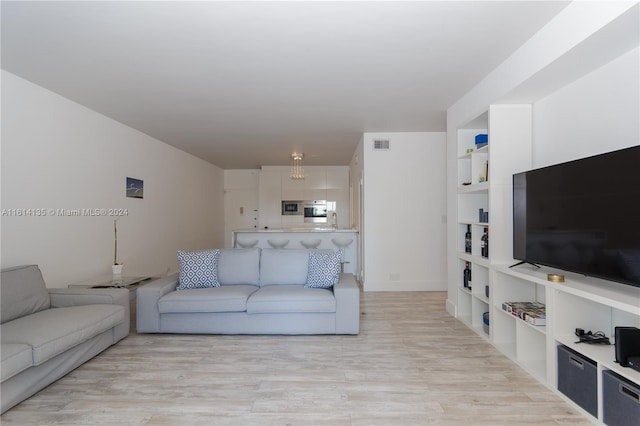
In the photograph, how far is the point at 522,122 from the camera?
300cm

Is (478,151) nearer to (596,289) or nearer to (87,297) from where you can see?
(596,289)

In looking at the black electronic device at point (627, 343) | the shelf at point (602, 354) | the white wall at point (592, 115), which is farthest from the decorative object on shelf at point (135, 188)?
the black electronic device at point (627, 343)

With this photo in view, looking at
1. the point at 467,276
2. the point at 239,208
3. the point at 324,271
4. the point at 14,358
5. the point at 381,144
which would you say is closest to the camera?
the point at 14,358

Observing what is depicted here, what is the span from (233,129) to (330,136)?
1.55m

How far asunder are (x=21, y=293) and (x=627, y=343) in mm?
4128

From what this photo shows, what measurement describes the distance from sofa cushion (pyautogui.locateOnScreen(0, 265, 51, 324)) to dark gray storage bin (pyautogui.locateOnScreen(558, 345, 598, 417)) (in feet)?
13.0

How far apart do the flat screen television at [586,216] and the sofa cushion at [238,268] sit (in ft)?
8.68

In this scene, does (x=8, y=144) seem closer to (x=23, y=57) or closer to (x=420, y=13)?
(x=23, y=57)

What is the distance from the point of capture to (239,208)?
8.79 metres

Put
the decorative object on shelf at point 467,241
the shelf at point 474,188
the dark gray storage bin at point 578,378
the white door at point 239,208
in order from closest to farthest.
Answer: the dark gray storage bin at point 578,378, the shelf at point 474,188, the decorative object on shelf at point 467,241, the white door at point 239,208

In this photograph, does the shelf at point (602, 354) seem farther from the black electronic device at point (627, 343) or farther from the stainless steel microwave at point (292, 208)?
the stainless steel microwave at point (292, 208)

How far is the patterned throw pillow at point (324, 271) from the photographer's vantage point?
3553 mm

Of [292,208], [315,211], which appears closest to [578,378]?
[315,211]

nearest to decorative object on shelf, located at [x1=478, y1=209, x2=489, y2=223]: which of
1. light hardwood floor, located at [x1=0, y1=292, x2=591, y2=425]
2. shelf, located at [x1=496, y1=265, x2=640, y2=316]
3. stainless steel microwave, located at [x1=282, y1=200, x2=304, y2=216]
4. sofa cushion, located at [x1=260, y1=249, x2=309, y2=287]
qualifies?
shelf, located at [x1=496, y1=265, x2=640, y2=316]
